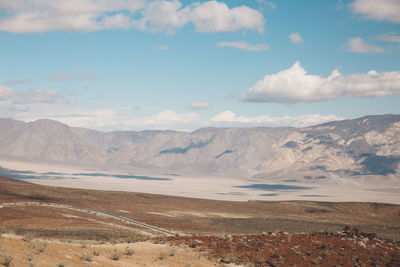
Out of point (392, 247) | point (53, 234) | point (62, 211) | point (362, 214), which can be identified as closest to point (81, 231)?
point (53, 234)

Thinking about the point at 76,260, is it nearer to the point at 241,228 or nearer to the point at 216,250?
the point at 216,250

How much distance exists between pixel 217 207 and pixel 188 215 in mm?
20477

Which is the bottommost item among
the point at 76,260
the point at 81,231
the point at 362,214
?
A: the point at 362,214

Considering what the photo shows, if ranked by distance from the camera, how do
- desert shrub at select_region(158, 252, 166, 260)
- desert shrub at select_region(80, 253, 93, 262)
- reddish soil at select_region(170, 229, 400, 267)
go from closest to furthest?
desert shrub at select_region(80, 253, 93, 262) → desert shrub at select_region(158, 252, 166, 260) → reddish soil at select_region(170, 229, 400, 267)

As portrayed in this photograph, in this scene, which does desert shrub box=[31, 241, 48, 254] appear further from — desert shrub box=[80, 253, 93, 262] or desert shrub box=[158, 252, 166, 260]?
desert shrub box=[158, 252, 166, 260]

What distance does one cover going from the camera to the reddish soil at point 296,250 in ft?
75.5

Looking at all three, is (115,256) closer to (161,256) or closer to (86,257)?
(86,257)

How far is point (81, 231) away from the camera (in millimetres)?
39406

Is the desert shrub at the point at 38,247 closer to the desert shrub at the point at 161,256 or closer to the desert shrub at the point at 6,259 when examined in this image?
the desert shrub at the point at 6,259

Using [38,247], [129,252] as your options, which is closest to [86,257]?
[38,247]


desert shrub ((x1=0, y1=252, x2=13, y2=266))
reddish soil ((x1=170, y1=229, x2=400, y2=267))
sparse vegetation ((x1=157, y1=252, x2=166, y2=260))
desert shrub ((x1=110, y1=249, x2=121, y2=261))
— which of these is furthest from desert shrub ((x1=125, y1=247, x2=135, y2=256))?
desert shrub ((x1=0, y1=252, x2=13, y2=266))

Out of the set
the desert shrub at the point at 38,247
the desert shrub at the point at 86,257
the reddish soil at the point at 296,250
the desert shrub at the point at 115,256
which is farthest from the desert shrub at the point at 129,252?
the desert shrub at the point at 38,247

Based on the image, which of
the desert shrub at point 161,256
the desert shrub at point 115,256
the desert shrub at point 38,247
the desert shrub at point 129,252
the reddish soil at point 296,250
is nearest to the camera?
the desert shrub at point 38,247

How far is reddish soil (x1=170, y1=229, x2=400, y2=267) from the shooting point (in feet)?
75.5
